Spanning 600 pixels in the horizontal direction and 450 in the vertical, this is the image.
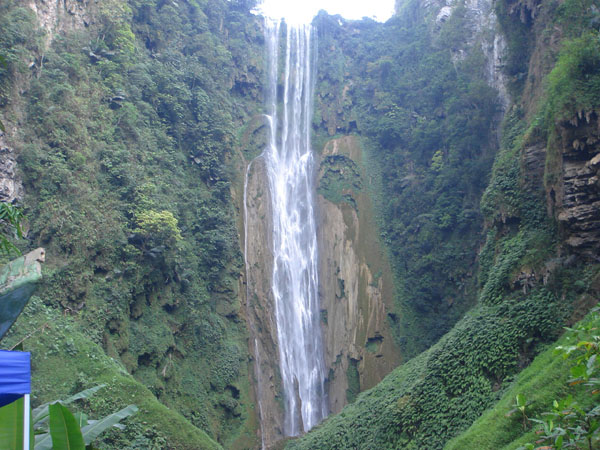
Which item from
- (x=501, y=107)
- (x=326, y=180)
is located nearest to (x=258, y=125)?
(x=326, y=180)

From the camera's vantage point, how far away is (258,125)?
2742 centimetres

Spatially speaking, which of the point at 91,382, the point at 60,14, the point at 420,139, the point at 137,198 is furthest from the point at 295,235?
the point at 60,14

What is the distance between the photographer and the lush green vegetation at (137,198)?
14.6 meters

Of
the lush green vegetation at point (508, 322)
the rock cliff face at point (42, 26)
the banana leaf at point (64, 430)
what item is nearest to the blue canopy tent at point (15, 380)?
the banana leaf at point (64, 430)

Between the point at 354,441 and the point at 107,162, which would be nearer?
the point at 354,441

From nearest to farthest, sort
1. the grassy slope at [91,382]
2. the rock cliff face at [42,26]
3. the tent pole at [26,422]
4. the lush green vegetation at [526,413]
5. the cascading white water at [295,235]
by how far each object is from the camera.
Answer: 1. the tent pole at [26,422]
2. the lush green vegetation at [526,413]
3. the grassy slope at [91,382]
4. the rock cliff face at [42,26]
5. the cascading white water at [295,235]

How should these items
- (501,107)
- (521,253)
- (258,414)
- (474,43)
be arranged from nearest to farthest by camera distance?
(521,253) → (258,414) → (501,107) → (474,43)

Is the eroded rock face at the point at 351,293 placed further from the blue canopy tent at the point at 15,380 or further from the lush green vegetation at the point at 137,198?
the blue canopy tent at the point at 15,380

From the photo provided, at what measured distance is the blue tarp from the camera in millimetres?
3109

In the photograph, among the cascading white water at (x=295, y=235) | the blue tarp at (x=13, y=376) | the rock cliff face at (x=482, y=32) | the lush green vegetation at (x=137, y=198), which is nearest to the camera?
the blue tarp at (x=13, y=376)

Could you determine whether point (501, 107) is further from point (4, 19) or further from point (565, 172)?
point (4, 19)

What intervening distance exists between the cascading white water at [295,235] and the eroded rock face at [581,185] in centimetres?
1338

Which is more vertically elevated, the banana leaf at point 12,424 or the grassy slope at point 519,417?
the banana leaf at point 12,424

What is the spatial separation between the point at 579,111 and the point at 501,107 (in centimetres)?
1165
